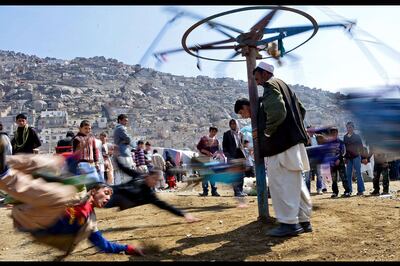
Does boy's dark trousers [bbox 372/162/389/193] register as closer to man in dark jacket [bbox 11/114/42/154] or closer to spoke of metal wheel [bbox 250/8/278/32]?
spoke of metal wheel [bbox 250/8/278/32]

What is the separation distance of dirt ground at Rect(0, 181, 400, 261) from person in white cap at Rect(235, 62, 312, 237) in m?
0.23

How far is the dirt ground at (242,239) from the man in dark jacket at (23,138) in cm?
212

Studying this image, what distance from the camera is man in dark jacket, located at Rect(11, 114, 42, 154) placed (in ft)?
28.3

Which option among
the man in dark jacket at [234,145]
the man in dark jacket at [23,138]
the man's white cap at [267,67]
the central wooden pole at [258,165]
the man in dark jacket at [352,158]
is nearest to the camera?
the man's white cap at [267,67]

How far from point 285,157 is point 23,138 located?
6056mm

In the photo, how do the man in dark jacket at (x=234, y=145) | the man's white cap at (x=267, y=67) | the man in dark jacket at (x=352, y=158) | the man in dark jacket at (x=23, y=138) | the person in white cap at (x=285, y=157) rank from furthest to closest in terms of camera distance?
1. the man in dark jacket at (x=352, y=158)
2. the man in dark jacket at (x=234, y=145)
3. the man in dark jacket at (x=23, y=138)
4. the man's white cap at (x=267, y=67)
5. the person in white cap at (x=285, y=157)

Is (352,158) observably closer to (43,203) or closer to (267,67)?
(267,67)

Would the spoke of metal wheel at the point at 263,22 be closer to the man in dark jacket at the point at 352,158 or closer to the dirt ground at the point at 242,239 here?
the dirt ground at the point at 242,239

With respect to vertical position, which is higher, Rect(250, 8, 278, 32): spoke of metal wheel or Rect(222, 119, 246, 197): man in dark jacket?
Rect(250, 8, 278, 32): spoke of metal wheel

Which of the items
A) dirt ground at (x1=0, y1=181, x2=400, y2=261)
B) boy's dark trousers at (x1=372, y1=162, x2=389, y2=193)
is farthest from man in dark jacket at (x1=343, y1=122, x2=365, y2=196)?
dirt ground at (x1=0, y1=181, x2=400, y2=261)

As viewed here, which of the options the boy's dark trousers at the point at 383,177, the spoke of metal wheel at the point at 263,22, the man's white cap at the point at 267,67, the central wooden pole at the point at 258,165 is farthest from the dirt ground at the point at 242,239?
the boy's dark trousers at the point at 383,177

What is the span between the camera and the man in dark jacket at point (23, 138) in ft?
28.3

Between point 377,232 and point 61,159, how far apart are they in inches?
148

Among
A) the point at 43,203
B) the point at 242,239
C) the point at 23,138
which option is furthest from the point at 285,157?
the point at 23,138
